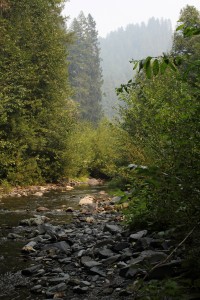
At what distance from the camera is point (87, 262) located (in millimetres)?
5180

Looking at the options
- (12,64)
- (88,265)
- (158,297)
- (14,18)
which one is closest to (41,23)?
(14,18)

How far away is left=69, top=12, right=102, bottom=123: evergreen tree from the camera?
65.6 m

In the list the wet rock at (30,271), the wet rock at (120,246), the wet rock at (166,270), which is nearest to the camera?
the wet rock at (166,270)

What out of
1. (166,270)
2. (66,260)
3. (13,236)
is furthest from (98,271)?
(13,236)

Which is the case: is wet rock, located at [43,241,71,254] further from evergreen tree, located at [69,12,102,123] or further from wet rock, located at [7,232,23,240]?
evergreen tree, located at [69,12,102,123]

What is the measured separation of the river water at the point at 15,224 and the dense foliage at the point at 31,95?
4.54 metres

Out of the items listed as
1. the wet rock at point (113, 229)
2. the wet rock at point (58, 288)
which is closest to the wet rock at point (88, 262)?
the wet rock at point (58, 288)

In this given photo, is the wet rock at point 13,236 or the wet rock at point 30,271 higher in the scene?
the wet rock at point 30,271

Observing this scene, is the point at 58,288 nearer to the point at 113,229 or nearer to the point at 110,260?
the point at 110,260

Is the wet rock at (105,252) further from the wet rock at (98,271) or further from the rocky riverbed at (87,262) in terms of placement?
the wet rock at (98,271)

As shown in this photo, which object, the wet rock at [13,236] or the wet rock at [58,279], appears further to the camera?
the wet rock at [13,236]

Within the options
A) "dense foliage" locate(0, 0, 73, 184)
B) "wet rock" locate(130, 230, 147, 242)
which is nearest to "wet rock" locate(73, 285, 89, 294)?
"wet rock" locate(130, 230, 147, 242)

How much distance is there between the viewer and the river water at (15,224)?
446cm

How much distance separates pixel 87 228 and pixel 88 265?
301 cm
